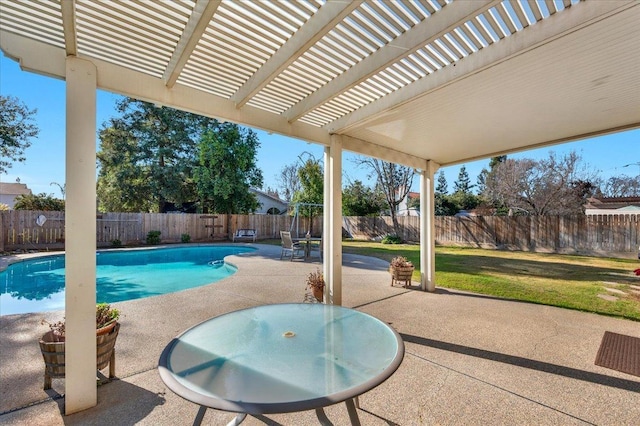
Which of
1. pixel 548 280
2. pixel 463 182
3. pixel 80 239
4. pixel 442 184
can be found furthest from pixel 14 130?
pixel 463 182

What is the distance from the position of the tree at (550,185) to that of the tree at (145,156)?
19.8 m

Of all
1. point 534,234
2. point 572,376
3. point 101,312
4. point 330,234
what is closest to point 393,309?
point 330,234

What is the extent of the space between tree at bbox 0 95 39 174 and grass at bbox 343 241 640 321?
16.6 m

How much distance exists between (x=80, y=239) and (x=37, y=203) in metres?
16.6

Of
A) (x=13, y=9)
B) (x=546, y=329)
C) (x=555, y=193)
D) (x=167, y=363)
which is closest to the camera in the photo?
(x=167, y=363)

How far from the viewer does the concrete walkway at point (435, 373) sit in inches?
86.4

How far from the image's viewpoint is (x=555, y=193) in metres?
17.2

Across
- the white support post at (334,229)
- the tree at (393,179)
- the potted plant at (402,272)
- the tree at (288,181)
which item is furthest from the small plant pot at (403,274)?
the tree at (288,181)

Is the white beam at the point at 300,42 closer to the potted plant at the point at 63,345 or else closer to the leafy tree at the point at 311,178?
the potted plant at the point at 63,345

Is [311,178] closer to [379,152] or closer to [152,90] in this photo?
[379,152]

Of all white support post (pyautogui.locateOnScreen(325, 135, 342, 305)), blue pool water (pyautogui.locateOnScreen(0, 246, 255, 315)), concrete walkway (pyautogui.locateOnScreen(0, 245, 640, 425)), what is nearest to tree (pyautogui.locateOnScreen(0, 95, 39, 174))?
blue pool water (pyautogui.locateOnScreen(0, 246, 255, 315))

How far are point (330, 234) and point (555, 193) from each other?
19151 mm

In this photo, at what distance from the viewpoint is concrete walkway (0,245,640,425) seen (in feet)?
7.20

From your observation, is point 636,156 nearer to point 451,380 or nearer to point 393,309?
point 393,309
